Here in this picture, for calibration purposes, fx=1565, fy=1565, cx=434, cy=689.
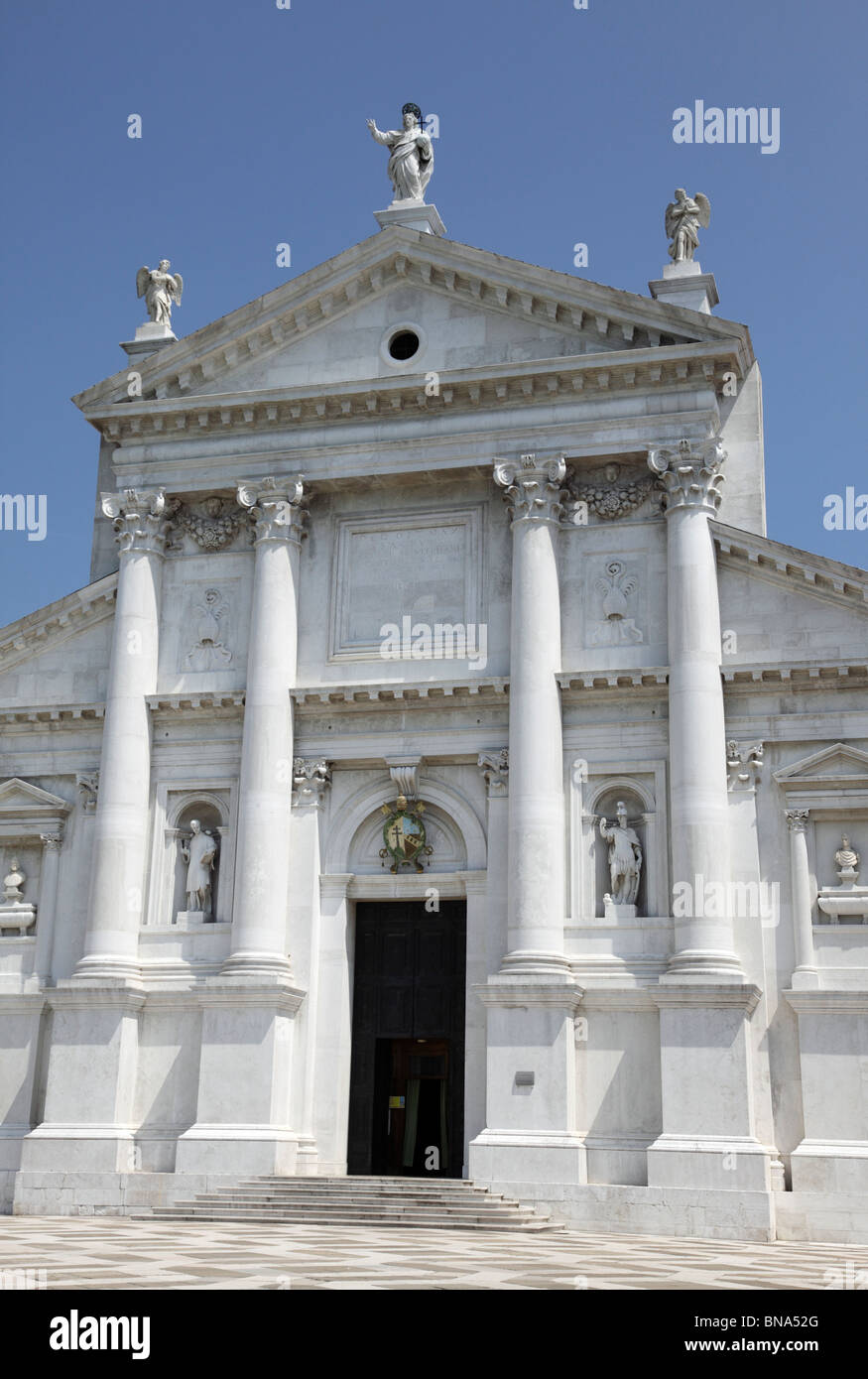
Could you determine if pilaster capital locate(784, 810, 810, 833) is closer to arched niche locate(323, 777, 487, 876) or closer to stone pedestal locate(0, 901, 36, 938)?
arched niche locate(323, 777, 487, 876)

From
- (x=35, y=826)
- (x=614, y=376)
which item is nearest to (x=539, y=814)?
(x=614, y=376)

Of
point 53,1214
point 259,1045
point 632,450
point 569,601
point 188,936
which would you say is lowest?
point 53,1214

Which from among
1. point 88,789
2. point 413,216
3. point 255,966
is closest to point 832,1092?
point 255,966

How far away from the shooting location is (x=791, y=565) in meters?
28.3

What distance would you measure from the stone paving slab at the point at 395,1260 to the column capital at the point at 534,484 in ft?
42.4

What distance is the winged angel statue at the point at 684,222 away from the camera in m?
30.8

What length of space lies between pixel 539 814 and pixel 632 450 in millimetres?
7119

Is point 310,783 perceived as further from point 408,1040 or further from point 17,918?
point 17,918

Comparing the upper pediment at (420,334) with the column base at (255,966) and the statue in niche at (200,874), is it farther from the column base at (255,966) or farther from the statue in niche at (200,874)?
the column base at (255,966)

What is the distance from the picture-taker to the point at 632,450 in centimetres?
2936

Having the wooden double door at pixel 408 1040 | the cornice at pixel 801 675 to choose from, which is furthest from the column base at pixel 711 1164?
the cornice at pixel 801 675
